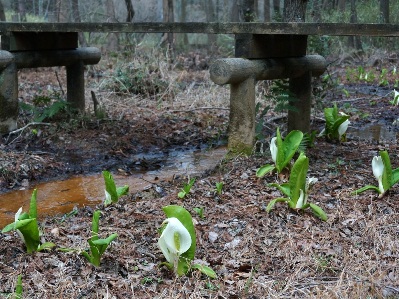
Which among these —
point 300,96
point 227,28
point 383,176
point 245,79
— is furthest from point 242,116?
point 383,176

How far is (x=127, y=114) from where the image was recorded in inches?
347

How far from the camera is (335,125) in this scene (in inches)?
265

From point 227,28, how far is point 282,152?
1.35m

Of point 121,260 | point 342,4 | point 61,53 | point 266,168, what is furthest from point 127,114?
point 342,4

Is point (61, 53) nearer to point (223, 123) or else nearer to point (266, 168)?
point (223, 123)

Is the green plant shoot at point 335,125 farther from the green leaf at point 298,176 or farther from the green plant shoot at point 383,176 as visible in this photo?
the green leaf at point 298,176

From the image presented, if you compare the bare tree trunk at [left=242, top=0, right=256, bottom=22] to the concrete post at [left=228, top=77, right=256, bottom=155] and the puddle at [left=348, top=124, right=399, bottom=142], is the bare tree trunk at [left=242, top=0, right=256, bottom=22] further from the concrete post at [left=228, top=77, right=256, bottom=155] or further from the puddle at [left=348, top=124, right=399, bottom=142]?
the concrete post at [left=228, top=77, right=256, bottom=155]

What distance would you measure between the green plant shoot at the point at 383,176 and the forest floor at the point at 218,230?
71 millimetres

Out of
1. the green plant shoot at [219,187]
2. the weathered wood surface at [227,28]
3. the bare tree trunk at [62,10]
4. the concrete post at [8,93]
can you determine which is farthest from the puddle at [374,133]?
the bare tree trunk at [62,10]

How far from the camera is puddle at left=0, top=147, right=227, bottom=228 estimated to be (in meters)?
5.39

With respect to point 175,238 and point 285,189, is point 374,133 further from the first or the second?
point 175,238

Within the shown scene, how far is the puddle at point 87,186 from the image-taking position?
539 centimetres

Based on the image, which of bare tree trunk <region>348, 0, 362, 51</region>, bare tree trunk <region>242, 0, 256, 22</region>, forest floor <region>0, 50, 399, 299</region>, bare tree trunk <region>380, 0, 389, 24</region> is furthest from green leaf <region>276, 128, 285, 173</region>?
bare tree trunk <region>380, 0, 389, 24</region>

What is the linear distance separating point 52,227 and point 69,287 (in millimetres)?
1017
